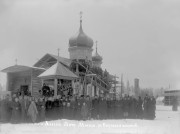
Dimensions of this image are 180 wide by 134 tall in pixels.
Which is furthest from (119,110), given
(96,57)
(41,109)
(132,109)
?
(96,57)

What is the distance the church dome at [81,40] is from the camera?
37.1 m

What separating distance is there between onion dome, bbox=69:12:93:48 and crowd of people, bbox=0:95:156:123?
1745 centimetres

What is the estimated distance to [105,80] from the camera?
33.7m

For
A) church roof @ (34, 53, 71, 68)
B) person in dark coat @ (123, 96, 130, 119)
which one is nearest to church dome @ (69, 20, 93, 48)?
church roof @ (34, 53, 71, 68)

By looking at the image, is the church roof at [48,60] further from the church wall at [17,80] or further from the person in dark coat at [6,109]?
the person in dark coat at [6,109]

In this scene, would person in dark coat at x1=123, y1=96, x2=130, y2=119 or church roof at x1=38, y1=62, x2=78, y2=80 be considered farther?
church roof at x1=38, y1=62, x2=78, y2=80

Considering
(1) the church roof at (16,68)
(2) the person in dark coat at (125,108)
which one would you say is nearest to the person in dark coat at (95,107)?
(2) the person in dark coat at (125,108)

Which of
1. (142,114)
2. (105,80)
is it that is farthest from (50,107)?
(105,80)

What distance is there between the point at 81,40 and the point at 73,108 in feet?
63.0

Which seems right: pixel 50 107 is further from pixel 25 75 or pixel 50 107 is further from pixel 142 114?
pixel 25 75

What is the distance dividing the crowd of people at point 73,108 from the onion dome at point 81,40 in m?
17.5

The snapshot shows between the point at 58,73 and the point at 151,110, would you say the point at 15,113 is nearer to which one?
the point at 58,73

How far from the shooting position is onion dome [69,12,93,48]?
1462 inches

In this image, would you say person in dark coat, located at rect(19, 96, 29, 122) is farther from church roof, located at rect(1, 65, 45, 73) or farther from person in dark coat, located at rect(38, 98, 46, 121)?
church roof, located at rect(1, 65, 45, 73)
